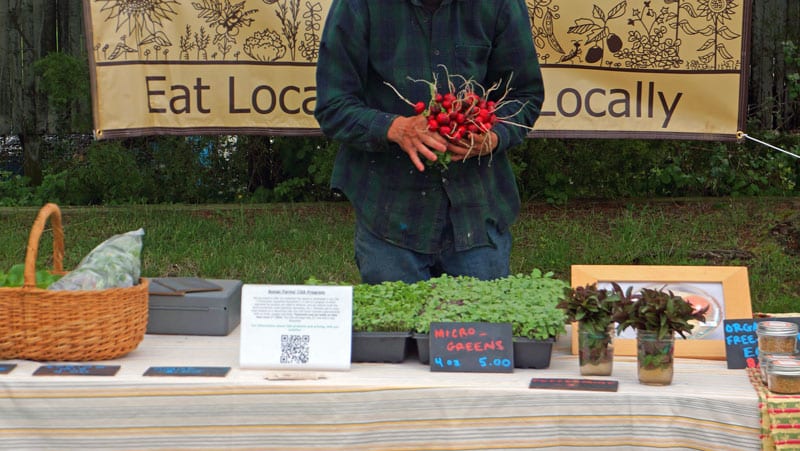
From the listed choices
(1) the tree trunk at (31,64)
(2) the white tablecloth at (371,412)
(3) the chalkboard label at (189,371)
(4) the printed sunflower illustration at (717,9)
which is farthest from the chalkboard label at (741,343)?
(1) the tree trunk at (31,64)

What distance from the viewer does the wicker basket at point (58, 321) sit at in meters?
2.26

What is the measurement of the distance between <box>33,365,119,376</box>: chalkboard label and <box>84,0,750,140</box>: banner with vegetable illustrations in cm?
285

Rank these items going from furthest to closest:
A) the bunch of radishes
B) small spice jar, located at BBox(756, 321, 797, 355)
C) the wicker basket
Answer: the bunch of radishes → the wicker basket → small spice jar, located at BBox(756, 321, 797, 355)

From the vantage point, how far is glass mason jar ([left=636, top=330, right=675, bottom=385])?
6.96 ft

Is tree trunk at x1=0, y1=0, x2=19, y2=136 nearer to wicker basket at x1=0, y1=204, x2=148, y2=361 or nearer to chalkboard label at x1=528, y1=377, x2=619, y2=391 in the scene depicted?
wicker basket at x1=0, y1=204, x2=148, y2=361

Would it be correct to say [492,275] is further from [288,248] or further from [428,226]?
[288,248]

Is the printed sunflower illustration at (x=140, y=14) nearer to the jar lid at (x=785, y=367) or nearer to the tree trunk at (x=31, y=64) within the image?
the tree trunk at (x=31, y=64)

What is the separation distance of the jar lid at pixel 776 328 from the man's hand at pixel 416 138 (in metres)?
0.84

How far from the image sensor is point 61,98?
6.63 meters

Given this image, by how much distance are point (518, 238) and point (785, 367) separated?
4074 mm

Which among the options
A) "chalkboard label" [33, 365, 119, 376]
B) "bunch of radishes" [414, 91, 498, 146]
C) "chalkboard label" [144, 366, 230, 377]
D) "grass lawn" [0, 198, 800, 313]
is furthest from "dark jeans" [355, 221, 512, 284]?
"grass lawn" [0, 198, 800, 313]

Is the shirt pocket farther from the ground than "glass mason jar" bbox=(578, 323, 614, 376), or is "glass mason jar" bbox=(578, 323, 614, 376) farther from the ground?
the shirt pocket

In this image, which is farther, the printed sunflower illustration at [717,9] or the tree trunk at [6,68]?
the tree trunk at [6,68]

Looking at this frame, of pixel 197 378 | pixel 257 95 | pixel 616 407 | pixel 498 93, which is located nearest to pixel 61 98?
pixel 257 95
